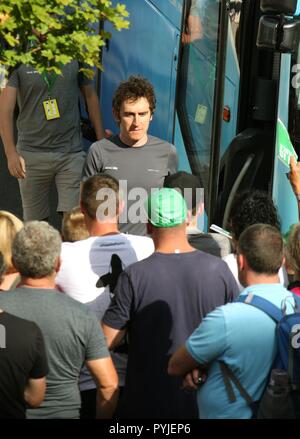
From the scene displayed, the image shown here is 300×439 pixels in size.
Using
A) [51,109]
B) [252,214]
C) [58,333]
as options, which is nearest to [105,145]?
[51,109]

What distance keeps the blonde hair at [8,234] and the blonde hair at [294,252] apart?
1.29 m

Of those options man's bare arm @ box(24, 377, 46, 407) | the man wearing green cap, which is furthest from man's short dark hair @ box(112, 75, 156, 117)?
man's bare arm @ box(24, 377, 46, 407)

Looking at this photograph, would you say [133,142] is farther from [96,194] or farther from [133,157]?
[96,194]

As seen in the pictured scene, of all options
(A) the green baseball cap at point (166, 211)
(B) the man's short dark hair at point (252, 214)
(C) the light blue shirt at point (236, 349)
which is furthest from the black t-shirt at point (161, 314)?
(B) the man's short dark hair at point (252, 214)

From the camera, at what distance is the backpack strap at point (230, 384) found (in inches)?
175

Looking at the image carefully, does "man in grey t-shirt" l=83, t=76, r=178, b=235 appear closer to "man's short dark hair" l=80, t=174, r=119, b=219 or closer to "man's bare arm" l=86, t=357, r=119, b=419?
"man's short dark hair" l=80, t=174, r=119, b=219

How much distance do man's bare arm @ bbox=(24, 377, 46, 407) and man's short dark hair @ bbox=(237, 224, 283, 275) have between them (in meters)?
1.03

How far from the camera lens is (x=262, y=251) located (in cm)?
461

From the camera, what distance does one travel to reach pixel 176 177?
598 centimetres

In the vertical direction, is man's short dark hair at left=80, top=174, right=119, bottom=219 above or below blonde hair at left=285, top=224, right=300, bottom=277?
above

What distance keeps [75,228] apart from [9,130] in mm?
2233

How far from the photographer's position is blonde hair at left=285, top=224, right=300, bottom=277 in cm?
498
